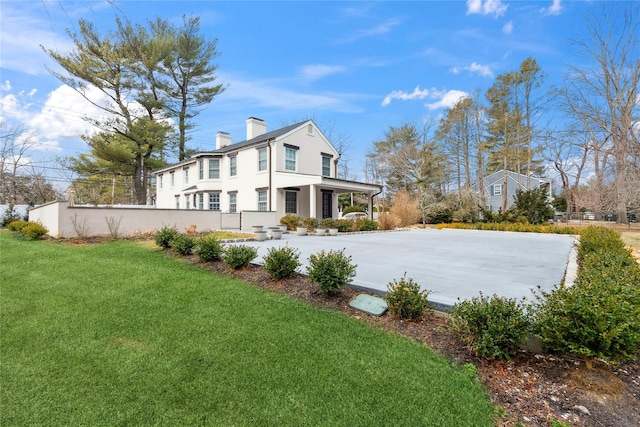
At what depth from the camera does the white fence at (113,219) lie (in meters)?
10.3

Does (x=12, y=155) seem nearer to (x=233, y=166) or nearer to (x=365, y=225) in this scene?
(x=233, y=166)

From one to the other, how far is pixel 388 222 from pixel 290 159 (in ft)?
22.8

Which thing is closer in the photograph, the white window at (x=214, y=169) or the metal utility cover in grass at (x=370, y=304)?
the metal utility cover in grass at (x=370, y=304)

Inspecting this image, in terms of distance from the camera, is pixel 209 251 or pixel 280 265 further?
pixel 209 251

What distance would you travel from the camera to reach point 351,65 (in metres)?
14.7

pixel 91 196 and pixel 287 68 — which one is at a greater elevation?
pixel 287 68

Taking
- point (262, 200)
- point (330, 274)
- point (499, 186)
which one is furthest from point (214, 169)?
point (499, 186)

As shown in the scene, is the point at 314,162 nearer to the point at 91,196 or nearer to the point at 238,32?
the point at 238,32

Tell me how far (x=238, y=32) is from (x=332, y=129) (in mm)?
28110

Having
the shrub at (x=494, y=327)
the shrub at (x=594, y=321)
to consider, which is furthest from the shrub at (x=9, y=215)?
the shrub at (x=594, y=321)

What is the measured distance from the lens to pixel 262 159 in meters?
17.9

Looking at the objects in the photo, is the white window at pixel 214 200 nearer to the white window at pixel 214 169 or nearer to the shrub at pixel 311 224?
the white window at pixel 214 169

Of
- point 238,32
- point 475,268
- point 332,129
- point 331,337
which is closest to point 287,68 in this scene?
point 238,32

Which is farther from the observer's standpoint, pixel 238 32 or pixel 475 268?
pixel 475 268
